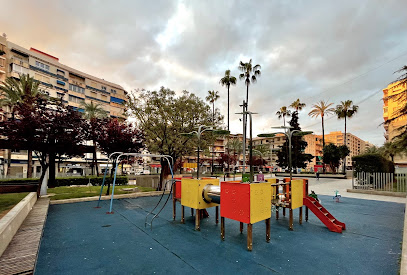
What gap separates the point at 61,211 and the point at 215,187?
8.15m

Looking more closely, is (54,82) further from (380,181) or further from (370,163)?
(380,181)

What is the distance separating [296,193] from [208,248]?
426 centimetres

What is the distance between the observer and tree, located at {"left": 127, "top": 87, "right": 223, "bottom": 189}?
1661cm

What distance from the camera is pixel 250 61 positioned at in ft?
145

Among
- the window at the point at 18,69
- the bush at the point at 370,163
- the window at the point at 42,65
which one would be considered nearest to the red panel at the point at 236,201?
the bush at the point at 370,163

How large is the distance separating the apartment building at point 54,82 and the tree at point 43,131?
2396cm

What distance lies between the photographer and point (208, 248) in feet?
19.0

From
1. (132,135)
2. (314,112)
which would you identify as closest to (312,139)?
(314,112)

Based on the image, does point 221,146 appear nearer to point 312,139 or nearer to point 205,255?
point 312,139

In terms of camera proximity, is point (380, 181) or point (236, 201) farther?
point (380, 181)

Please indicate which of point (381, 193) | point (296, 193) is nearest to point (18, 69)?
point (296, 193)

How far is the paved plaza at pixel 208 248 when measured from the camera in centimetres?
466

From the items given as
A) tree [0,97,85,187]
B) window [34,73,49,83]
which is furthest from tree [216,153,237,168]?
window [34,73,49,83]

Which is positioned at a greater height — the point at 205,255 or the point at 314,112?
the point at 314,112
